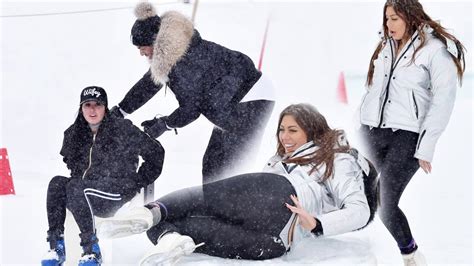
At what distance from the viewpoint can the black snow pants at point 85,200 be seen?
2557mm

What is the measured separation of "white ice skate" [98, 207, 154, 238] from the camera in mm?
2328

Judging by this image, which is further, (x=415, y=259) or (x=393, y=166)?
(x=415, y=259)

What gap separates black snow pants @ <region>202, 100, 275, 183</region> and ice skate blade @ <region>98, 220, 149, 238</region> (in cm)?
57

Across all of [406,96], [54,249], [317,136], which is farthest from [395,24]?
[54,249]

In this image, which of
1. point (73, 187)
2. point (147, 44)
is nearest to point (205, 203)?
point (73, 187)

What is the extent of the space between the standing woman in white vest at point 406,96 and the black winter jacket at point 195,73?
47cm

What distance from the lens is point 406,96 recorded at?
2592 mm

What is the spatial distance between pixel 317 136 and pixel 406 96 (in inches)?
12.4

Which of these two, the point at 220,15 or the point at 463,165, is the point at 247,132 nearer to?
the point at 463,165

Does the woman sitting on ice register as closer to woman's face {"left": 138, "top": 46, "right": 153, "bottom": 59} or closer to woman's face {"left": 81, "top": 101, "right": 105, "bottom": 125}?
woman's face {"left": 81, "top": 101, "right": 105, "bottom": 125}

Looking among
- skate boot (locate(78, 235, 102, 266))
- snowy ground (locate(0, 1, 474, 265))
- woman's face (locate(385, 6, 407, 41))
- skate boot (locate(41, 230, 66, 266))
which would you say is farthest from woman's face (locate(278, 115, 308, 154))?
skate boot (locate(41, 230, 66, 266))

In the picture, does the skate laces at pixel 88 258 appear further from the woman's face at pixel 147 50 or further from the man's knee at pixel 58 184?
the woman's face at pixel 147 50

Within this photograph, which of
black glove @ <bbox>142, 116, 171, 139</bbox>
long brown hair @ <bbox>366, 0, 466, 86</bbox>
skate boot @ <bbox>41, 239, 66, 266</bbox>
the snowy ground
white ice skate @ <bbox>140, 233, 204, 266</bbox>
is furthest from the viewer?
the snowy ground

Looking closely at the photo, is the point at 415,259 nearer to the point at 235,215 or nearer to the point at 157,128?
the point at 235,215
